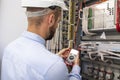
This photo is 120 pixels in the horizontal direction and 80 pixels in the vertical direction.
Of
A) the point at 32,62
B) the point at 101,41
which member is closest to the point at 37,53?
the point at 32,62

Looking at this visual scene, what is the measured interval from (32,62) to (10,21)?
1.04m

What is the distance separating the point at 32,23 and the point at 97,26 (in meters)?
0.61

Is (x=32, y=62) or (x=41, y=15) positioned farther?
(x=41, y=15)

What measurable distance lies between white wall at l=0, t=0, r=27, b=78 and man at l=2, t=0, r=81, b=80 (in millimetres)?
778

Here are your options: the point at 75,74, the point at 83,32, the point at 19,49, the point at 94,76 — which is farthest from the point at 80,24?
the point at 19,49

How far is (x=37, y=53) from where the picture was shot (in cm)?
127

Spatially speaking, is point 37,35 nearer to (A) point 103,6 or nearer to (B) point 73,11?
(A) point 103,6

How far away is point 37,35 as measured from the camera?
1366mm

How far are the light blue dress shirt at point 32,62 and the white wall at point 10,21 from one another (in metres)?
0.79

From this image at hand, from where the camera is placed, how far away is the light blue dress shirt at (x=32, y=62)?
1241mm

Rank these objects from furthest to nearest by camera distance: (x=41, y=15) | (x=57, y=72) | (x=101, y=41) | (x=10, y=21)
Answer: (x=10, y=21) → (x=101, y=41) → (x=41, y=15) → (x=57, y=72)

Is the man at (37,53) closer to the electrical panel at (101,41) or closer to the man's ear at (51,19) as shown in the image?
the man's ear at (51,19)

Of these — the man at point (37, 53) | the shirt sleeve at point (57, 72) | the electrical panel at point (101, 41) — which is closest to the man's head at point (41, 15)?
the man at point (37, 53)

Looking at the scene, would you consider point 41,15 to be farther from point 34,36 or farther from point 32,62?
Result: point 32,62
